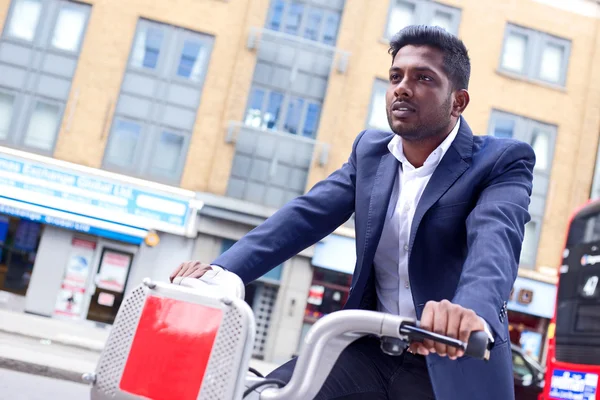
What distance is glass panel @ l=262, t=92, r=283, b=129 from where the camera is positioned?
21494mm

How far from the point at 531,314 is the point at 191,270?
70.0ft

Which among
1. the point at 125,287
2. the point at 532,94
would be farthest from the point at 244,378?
the point at 532,94

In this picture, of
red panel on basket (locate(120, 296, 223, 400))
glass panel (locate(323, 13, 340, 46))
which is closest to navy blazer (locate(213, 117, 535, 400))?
red panel on basket (locate(120, 296, 223, 400))

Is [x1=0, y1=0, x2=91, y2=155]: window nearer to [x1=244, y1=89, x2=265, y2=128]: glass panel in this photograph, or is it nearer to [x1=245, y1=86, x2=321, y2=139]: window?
[x1=244, y1=89, x2=265, y2=128]: glass panel

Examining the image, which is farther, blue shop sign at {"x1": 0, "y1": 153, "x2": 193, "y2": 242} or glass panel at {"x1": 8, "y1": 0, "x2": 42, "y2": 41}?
glass panel at {"x1": 8, "y1": 0, "x2": 42, "y2": 41}

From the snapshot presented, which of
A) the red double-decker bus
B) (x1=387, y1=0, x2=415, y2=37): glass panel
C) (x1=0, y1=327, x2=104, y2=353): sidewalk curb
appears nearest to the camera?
the red double-decker bus

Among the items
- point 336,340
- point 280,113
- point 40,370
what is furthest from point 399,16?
point 336,340

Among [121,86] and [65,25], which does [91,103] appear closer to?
[121,86]

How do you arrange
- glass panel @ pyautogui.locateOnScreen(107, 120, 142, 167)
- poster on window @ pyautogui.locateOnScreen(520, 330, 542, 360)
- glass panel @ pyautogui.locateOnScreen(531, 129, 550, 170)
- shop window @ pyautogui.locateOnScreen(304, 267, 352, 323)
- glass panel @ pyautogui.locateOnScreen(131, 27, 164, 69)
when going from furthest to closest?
glass panel @ pyautogui.locateOnScreen(531, 129, 550, 170) < poster on window @ pyautogui.locateOnScreen(520, 330, 542, 360) < glass panel @ pyautogui.locateOnScreen(131, 27, 164, 69) < shop window @ pyautogui.locateOnScreen(304, 267, 352, 323) < glass panel @ pyautogui.locateOnScreen(107, 120, 142, 167)

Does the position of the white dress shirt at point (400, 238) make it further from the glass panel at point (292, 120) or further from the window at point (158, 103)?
the glass panel at point (292, 120)

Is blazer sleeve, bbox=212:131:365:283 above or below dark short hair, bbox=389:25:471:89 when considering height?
below

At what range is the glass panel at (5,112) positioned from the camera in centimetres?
2047

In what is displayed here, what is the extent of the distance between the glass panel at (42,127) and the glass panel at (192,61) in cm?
350

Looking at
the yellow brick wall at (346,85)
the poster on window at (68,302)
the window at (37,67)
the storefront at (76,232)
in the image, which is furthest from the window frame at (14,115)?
the poster on window at (68,302)
